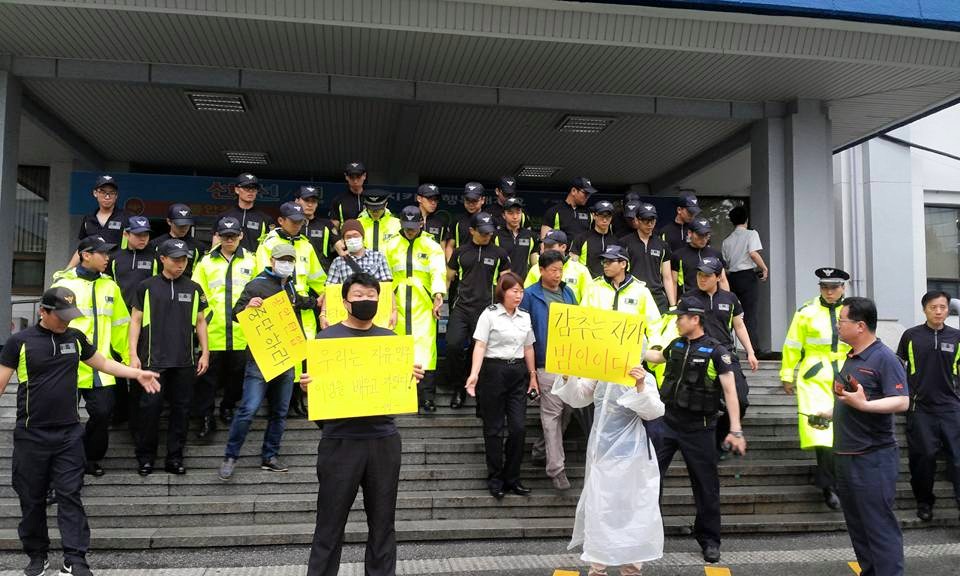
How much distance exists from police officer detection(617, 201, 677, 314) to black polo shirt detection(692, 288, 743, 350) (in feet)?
3.98

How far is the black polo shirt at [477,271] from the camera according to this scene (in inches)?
306

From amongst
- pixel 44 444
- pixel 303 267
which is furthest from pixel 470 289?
pixel 44 444

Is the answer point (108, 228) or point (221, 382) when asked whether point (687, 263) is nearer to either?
point (221, 382)

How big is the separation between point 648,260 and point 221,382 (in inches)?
208

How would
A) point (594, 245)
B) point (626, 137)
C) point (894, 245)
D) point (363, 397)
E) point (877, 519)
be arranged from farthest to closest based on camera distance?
1. point (894, 245)
2. point (626, 137)
3. point (594, 245)
4. point (877, 519)
5. point (363, 397)

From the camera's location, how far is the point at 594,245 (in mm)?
8828

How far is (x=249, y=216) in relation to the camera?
8609 mm

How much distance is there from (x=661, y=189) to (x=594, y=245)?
8.66 meters

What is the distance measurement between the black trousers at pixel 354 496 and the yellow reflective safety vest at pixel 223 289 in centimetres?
346

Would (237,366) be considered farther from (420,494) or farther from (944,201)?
(944,201)

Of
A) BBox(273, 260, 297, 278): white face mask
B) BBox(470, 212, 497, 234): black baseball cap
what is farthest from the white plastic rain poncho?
BBox(273, 260, 297, 278): white face mask

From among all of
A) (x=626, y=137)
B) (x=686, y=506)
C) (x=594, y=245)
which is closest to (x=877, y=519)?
(x=686, y=506)

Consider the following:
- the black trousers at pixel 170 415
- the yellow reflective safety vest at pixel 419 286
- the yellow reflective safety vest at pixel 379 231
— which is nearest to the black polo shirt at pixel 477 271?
the yellow reflective safety vest at pixel 419 286

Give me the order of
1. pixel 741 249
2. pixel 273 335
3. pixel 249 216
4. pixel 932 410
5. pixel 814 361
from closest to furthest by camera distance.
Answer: pixel 273 335, pixel 814 361, pixel 932 410, pixel 249 216, pixel 741 249
